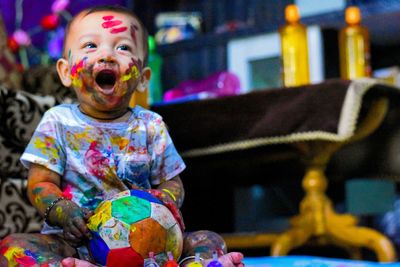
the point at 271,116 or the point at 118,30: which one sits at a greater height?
the point at 118,30

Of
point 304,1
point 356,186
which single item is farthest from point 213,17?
point 356,186

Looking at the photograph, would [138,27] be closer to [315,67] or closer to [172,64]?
[315,67]

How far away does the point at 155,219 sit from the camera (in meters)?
1.07

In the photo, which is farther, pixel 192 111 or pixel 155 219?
pixel 192 111

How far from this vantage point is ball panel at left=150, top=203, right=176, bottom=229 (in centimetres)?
107

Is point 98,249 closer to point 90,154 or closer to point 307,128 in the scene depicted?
point 90,154

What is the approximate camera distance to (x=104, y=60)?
1197 mm

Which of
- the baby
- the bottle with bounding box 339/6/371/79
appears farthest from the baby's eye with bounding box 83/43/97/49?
the bottle with bounding box 339/6/371/79

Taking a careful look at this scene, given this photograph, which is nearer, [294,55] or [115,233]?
[115,233]

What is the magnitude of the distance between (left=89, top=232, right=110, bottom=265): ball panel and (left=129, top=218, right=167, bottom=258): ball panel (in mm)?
40

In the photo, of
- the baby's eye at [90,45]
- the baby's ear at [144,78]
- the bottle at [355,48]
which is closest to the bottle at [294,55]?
the bottle at [355,48]

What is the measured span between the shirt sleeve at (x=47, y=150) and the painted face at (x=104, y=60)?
0.06 metres

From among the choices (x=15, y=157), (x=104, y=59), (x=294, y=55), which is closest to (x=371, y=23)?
(x=294, y=55)

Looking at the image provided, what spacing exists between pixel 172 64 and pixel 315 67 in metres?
0.81
